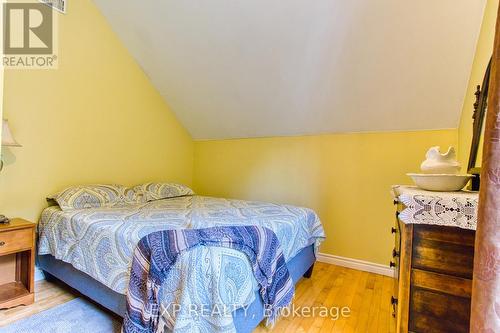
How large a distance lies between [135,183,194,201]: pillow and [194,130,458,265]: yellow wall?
780 mm

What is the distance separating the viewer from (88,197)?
232cm

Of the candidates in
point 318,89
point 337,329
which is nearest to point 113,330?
point 337,329

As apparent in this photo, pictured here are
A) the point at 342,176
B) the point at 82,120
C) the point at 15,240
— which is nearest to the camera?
the point at 15,240

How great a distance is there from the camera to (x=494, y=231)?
0.63 metres

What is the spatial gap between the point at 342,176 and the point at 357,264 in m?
0.94

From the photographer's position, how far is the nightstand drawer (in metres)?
1.84

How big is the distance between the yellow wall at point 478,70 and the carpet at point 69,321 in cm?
260

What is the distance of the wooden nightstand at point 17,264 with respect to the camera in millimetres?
1860

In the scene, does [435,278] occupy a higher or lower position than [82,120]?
lower

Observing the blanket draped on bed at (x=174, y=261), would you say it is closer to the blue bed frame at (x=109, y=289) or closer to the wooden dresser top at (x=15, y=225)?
the blue bed frame at (x=109, y=289)

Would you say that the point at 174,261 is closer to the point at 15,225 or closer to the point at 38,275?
the point at 15,225

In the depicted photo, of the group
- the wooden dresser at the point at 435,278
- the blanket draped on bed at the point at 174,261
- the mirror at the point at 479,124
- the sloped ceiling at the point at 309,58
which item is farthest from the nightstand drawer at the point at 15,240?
the mirror at the point at 479,124

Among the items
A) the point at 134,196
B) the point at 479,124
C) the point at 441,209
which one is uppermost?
the point at 479,124

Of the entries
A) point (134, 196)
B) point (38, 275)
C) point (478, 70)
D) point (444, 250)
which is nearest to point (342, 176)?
point (478, 70)
